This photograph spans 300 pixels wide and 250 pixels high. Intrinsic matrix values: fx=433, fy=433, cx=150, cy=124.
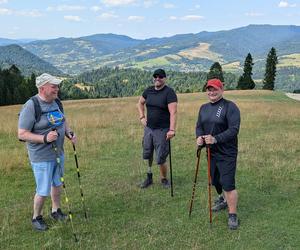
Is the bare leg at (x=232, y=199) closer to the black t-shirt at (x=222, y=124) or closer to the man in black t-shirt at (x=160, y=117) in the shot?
the black t-shirt at (x=222, y=124)

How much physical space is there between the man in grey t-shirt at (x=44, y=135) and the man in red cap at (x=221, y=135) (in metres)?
2.27

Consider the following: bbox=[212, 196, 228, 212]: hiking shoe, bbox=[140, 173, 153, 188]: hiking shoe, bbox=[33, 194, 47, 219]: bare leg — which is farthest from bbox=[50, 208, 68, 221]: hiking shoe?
bbox=[212, 196, 228, 212]: hiking shoe

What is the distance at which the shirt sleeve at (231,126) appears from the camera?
7012mm

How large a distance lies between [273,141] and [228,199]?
9552mm

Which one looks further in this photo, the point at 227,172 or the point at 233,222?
the point at 233,222

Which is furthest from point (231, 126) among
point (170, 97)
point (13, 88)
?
point (13, 88)

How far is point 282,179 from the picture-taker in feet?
34.8

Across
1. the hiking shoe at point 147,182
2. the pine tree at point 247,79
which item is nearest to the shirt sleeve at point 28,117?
the hiking shoe at point 147,182

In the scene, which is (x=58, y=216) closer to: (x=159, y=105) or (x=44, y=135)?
(x=44, y=135)

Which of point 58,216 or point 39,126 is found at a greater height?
point 39,126

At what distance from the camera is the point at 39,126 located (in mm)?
6734

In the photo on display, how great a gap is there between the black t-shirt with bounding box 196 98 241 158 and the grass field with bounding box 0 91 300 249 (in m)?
1.35

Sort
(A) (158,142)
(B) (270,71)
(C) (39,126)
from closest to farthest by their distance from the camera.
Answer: (C) (39,126) < (A) (158,142) < (B) (270,71)

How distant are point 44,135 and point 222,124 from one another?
9.41ft
